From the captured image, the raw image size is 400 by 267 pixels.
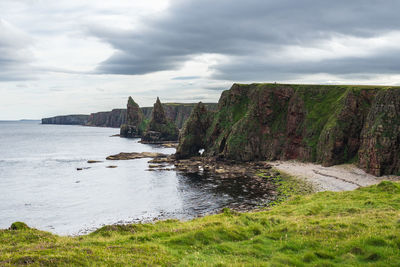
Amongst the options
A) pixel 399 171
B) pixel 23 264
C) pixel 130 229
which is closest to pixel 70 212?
pixel 130 229

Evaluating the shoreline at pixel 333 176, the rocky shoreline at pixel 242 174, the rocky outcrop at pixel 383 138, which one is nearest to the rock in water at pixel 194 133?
the rocky shoreline at pixel 242 174

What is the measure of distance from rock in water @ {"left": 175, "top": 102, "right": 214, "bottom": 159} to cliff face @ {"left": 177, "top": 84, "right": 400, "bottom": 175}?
469 mm

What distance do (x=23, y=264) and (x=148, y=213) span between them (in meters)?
41.0

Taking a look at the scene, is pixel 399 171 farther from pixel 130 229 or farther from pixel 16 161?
pixel 16 161

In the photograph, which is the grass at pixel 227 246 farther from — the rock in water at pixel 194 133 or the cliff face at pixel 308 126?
the rock in water at pixel 194 133

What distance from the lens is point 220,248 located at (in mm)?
16875

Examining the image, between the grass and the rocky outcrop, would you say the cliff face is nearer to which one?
the rocky outcrop

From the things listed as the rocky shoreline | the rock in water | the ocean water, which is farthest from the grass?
the rock in water

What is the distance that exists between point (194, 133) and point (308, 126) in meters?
47.3

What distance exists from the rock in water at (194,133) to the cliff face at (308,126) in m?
0.47

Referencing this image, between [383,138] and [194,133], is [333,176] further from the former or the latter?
[194,133]

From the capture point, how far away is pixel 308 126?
10412cm

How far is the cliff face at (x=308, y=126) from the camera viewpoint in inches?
2921

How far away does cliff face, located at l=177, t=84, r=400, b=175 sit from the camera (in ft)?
243
